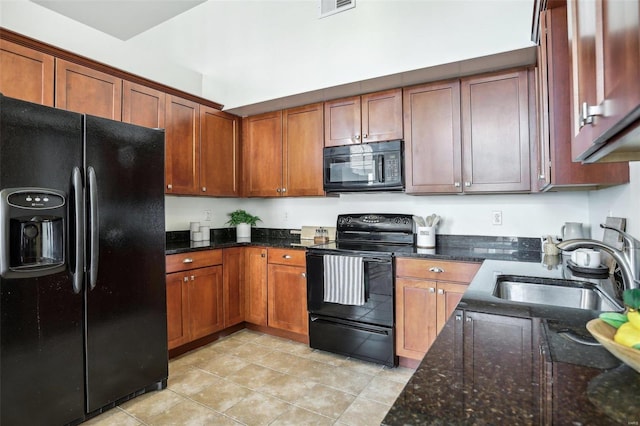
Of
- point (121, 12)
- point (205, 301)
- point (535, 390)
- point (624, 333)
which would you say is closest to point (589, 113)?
point (624, 333)

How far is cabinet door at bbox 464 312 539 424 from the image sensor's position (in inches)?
22.7

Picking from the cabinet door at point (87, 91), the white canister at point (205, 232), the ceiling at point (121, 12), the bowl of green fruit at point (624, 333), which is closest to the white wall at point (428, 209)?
the white canister at point (205, 232)

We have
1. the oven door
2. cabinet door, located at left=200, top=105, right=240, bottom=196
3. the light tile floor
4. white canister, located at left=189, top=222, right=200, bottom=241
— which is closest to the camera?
the light tile floor

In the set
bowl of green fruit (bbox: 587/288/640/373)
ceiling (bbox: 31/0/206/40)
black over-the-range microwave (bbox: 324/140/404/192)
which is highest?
ceiling (bbox: 31/0/206/40)

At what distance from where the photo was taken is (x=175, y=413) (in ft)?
6.73

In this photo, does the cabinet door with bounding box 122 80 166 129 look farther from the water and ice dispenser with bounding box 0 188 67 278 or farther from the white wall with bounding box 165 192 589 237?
the water and ice dispenser with bounding box 0 188 67 278


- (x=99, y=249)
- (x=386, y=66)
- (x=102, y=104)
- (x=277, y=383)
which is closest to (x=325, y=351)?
(x=277, y=383)

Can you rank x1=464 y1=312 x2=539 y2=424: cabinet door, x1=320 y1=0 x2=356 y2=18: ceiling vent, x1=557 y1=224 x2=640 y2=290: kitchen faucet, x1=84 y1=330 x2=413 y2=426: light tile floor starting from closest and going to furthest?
x1=464 y1=312 x2=539 y2=424: cabinet door
x1=557 y1=224 x2=640 y2=290: kitchen faucet
x1=84 y1=330 x2=413 y2=426: light tile floor
x1=320 y1=0 x2=356 y2=18: ceiling vent

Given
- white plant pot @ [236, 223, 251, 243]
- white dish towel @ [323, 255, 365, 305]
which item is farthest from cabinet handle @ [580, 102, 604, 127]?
white plant pot @ [236, 223, 251, 243]

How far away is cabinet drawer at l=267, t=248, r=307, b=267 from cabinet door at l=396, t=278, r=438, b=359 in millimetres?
869

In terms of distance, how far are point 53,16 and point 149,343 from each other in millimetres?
2417

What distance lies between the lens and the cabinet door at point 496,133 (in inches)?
95.7

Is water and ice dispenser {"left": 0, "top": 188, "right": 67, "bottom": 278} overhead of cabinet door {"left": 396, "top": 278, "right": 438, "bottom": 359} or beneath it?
overhead

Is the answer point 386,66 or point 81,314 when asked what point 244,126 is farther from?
point 81,314
